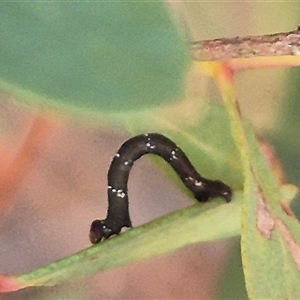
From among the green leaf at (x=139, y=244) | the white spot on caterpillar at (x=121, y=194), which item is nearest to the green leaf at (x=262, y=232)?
the green leaf at (x=139, y=244)

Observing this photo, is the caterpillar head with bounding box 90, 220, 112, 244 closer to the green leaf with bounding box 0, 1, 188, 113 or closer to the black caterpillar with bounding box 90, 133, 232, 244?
the black caterpillar with bounding box 90, 133, 232, 244

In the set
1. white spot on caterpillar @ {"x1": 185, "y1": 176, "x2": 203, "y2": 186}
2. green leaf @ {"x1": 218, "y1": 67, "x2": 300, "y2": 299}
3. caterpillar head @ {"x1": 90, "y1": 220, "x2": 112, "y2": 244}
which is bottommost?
green leaf @ {"x1": 218, "y1": 67, "x2": 300, "y2": 299}

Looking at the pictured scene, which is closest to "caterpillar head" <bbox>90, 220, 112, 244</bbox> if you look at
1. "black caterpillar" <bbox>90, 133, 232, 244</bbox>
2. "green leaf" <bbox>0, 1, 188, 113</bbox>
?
"black caterpillar" <bbox>90, 133, 232, 244</bbox>

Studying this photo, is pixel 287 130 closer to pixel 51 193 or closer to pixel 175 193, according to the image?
pixel 175 193

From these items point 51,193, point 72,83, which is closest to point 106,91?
point 72,83

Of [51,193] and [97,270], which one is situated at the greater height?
[51,193]

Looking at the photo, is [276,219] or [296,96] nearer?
[276,219]
